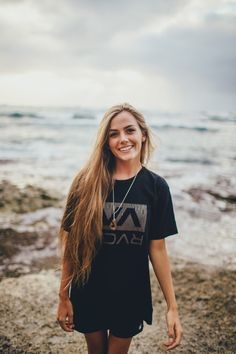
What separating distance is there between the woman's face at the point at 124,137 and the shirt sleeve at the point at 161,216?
0.27m

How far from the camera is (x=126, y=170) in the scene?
2.10m

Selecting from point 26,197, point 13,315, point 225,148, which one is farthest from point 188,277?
point 225,148

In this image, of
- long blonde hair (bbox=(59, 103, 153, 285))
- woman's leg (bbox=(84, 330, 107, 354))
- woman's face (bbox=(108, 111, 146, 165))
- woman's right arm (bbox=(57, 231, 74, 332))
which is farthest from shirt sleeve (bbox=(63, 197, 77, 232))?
woman's leg (bbox=(84, 330, 107, 354))

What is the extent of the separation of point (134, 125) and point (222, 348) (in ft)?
7.40

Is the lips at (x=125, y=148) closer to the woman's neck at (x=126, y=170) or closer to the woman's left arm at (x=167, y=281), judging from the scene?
the woman's neck at (x=126, y=170)

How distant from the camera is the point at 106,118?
2.12m

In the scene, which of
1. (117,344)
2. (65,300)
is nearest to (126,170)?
(65,300)

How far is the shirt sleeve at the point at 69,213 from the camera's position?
2080 millimetres

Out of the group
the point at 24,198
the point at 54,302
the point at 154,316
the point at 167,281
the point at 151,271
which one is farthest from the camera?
the point at 24,198

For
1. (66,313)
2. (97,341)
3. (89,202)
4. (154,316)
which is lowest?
(154,316)

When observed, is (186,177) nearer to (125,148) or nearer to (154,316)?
(154,316)

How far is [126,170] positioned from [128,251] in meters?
0.50

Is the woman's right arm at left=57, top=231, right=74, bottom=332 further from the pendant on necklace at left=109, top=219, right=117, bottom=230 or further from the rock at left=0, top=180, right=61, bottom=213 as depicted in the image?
the rock at left=0, top=180, right=61, bottom=213

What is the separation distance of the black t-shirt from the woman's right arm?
118mm
